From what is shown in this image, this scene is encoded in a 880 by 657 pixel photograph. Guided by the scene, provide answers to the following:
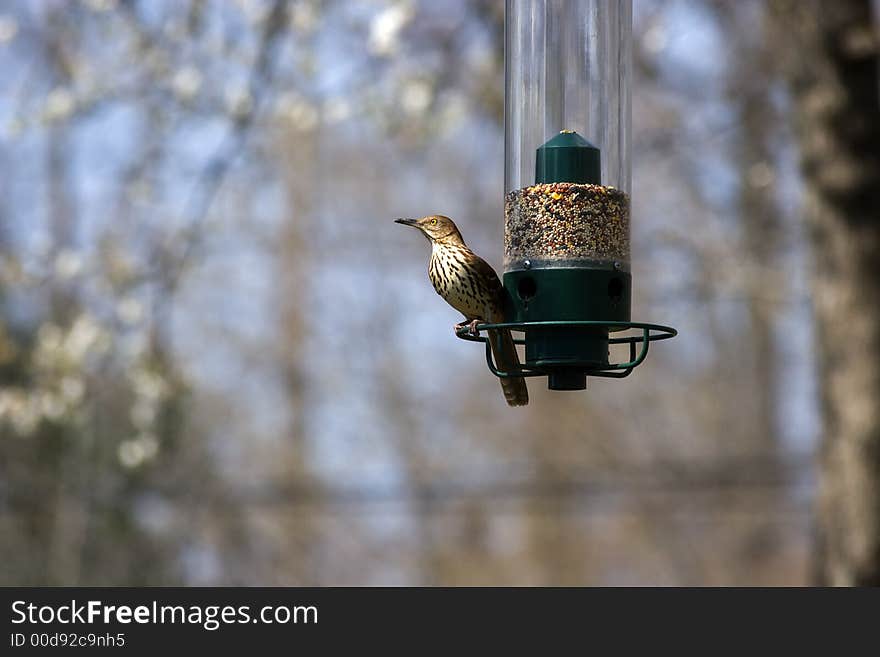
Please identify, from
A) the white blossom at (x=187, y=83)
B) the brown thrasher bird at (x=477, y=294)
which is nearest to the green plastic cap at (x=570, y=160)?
the brown thrasher bird at (x=477, y=294)

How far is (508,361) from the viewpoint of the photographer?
13.8 feet

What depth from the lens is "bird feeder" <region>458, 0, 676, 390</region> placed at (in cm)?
421

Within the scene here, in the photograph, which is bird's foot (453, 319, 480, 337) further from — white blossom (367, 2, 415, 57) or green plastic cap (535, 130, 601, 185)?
white blossom (367, 2, 415, 57)

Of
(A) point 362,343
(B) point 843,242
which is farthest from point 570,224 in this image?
(A) point 362,343

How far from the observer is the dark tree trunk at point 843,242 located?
703cm

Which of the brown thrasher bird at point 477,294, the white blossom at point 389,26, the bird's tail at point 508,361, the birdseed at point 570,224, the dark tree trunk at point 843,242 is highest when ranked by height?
the white blossom at point 389,26

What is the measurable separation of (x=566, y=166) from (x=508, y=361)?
625 millimetres

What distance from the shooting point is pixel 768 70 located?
9.91 m

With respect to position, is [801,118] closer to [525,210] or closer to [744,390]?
[525,210]

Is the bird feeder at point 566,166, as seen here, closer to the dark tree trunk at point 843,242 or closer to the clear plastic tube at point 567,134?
the clear plastic tube at point 567,134

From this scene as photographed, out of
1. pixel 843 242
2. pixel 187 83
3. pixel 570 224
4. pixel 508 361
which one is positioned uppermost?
pixel 187 83

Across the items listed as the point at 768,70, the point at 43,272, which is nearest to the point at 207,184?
the point at 43,272

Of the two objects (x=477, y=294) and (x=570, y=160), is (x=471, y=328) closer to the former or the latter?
(x=477, y=294)
